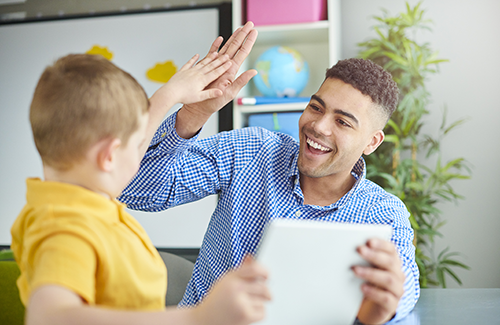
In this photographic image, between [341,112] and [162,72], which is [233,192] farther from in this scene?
[162,72]

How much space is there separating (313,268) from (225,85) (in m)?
0.65

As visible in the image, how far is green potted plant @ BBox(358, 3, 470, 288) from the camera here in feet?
7.36

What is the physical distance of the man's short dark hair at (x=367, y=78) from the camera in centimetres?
137

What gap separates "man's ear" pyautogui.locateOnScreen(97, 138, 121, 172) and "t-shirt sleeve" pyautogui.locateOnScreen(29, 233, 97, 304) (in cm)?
12

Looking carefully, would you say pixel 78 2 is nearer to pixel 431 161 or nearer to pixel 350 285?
pixel 431 161

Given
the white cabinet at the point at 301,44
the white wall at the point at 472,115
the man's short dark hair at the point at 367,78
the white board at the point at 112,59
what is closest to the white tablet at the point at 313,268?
the man's short dark hair at the point at 367,78

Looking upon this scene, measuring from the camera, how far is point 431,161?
247cm

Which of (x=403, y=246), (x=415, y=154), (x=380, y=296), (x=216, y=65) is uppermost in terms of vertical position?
(x=216, y=65)

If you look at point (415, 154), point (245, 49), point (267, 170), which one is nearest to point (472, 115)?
point (415, 154)

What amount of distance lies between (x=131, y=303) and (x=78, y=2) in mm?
2771

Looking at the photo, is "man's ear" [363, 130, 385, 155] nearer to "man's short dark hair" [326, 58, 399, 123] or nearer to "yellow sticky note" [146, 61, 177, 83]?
"man's short dark hair" [326, 58, 399, 123]

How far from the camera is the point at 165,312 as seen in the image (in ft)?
1.57

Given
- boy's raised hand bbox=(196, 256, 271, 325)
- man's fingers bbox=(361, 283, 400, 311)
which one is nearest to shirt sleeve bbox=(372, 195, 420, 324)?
man's fingers bbox=(361, 283, 400, 311)

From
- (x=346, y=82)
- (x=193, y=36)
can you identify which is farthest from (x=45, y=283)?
(x=193, y=36)
